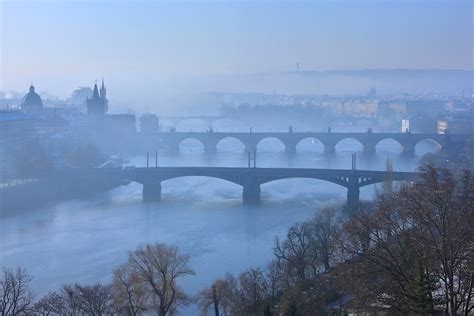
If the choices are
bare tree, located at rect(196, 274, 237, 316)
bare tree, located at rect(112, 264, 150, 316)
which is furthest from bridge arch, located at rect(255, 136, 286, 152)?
bare tree, located at rect(112, 264, 150, 316)

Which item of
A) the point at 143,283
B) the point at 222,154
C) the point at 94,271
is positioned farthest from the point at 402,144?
the point at 143,283

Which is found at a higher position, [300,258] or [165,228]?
[300,258]

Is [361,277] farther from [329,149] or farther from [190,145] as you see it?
[190,145]

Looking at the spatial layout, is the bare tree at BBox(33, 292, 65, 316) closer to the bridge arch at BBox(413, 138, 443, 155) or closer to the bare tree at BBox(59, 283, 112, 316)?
the bare tree at BBox(59, 283, 112, 316)

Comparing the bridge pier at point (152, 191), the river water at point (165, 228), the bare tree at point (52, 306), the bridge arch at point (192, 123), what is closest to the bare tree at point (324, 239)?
the river water at point (165, 228)

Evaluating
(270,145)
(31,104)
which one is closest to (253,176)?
(31,104)

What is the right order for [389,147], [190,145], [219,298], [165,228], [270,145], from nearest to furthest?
[219,298]
[165,228]
[389,147]
[270,145]
[190,145]

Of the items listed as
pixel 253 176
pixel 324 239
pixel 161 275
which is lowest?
pixel 161 275

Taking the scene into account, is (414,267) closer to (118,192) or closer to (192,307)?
(192,307)
